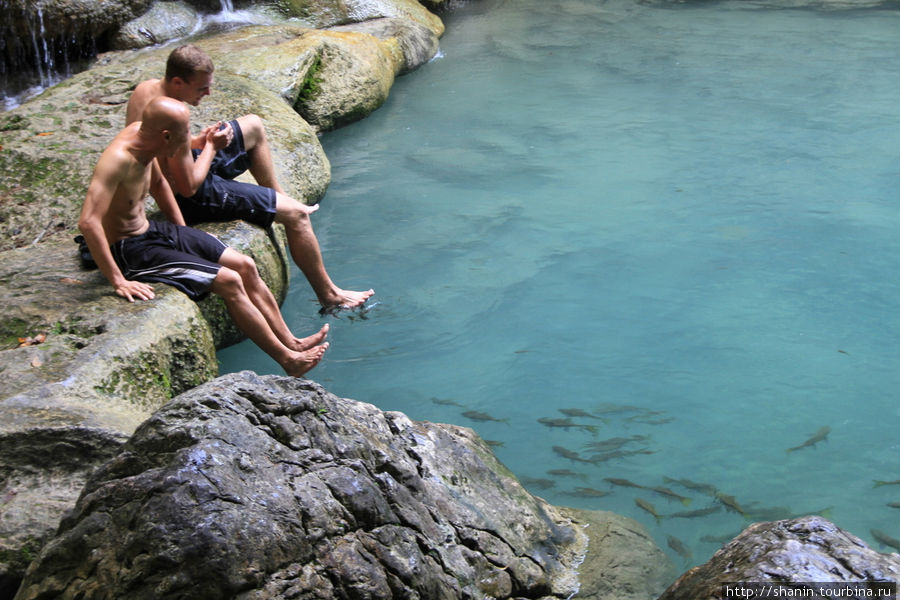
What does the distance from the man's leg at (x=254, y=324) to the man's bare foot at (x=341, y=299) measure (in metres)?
1.03

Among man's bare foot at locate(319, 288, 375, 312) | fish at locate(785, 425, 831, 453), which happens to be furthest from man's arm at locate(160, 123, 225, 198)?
fish at locate(785, 425, 831, 453)

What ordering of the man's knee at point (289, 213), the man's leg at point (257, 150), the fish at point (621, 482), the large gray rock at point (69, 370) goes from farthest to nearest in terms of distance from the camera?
the man's leg at point (257, 150) → the man's knee at point (289, 213) → the fish at point (621, 482) → the large gray rock at point (69, 370)

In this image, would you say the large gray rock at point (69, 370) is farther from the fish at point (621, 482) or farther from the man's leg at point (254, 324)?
the fish at point (621, 482)

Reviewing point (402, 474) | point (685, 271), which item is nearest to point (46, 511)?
point (402, 474)

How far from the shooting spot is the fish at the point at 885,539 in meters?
4.20

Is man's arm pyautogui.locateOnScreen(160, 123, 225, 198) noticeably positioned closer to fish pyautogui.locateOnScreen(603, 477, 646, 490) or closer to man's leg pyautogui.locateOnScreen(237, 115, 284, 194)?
man's leg pyautogui.locateOnScreen(237, 115, 284, 194)

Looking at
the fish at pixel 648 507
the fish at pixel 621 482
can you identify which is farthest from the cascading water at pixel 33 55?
the fish at pixel 648 507

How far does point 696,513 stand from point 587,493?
1.88 ft

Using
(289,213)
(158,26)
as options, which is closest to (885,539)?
(289,213)

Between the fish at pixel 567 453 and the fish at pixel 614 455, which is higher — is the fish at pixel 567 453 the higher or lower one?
the lower one

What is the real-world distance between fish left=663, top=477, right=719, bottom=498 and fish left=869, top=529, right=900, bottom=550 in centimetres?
78

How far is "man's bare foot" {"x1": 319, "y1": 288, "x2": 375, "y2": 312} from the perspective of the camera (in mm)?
6027

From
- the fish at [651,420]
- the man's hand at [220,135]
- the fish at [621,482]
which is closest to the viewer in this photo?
the fish at [621,482]

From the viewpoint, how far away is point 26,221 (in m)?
5.71
